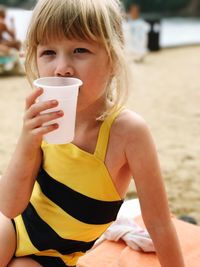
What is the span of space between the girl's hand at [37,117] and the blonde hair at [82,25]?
201 millimetres

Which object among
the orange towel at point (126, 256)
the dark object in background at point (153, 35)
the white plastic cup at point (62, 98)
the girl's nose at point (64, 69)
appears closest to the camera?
the white plastic cup at point (62, 98)

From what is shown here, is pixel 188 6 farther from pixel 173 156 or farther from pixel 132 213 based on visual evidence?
pixel 132 213

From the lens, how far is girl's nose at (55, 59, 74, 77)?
45.4 inches

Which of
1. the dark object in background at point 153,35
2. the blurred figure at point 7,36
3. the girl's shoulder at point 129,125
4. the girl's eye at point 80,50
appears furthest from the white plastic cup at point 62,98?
the dark object in background at point 153,35

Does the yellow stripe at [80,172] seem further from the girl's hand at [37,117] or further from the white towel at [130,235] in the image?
the white towel at [130,235]

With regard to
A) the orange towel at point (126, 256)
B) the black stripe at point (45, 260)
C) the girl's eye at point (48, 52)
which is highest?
the girl's eye at point (48, 52)

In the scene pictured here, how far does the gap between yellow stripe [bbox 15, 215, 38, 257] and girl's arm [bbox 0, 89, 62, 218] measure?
104mm

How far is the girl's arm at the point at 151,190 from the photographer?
1252 millimetres

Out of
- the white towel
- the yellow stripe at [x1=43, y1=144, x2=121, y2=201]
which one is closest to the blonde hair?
the yellow stripe at [x1=43, y1=144, x2=121, y2=201]

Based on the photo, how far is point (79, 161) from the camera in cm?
132

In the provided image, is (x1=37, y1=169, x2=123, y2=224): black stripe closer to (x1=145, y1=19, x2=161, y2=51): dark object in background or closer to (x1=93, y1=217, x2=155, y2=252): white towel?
(x1=93, y1=217, x2=155, y2=252): white towel

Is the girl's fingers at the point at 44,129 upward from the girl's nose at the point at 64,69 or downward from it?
downward

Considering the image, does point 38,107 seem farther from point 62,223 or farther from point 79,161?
point 62,223

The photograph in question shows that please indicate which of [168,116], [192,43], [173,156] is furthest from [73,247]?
[192,43]
